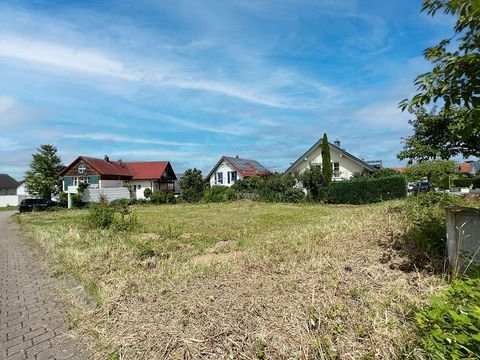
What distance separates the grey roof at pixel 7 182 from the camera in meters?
60.0

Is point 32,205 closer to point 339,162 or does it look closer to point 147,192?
point 147,192

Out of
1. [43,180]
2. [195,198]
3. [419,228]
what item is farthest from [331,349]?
[43,180]

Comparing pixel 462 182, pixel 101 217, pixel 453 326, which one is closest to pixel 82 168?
pixel 101 217

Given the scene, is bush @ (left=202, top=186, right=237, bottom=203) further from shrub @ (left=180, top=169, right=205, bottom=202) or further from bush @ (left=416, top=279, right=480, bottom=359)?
bush @ (left=416, top=279, right=480, bottom=359)

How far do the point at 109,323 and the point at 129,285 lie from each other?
3.45 ft

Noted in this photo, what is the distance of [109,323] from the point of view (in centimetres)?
348

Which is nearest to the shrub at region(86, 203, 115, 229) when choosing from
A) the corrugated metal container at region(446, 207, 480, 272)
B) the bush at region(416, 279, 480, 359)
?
the corrugated metal container at region(446, 207, 480, 272)

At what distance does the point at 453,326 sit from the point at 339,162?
29922 mm

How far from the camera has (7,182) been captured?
6166 cm

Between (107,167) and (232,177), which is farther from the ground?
(107,167)

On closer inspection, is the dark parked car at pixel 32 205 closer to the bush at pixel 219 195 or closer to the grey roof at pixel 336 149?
the bush at pixel 219 195

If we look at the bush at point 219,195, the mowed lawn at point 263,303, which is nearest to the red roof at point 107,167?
the bush at point 219,195

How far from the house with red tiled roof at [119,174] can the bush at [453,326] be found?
1563 inches

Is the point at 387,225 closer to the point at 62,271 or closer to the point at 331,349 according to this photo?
the point at 331,349
